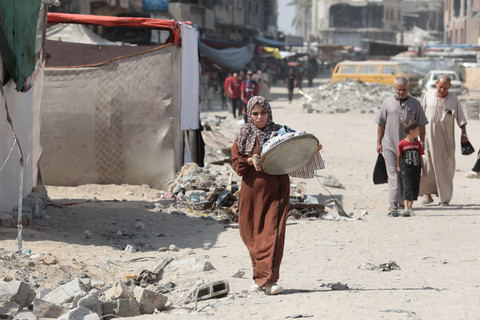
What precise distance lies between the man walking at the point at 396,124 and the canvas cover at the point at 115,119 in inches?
109

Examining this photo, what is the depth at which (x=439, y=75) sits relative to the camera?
34531 millimetres

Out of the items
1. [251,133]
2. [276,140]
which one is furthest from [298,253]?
[276,140]

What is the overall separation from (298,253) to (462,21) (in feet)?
245

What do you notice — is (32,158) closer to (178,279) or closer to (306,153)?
(178,279)

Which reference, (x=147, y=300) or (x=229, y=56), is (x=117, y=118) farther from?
(x=229, y=56)

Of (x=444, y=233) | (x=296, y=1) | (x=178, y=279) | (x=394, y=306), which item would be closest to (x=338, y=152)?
(x=444, y=233)

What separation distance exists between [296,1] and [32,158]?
12360cm

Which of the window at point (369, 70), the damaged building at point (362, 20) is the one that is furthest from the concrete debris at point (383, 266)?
the damaged building at point (362, 20)

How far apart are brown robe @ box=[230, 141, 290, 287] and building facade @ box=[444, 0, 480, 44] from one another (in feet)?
226

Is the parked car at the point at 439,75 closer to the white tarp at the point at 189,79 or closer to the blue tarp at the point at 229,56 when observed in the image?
the blue tarp at the point at 229,56

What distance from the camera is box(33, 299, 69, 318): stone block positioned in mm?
5121

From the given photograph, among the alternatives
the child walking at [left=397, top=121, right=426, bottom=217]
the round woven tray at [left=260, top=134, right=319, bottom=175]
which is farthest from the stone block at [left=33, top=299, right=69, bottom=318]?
the child walking at [left=397, top=121, right=426, bottom=217]

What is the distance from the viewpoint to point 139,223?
8.94 metres

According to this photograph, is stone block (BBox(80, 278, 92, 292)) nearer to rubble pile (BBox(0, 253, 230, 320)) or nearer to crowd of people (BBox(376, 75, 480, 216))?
rubble pile (BBox(0, 253, 230, 320))
